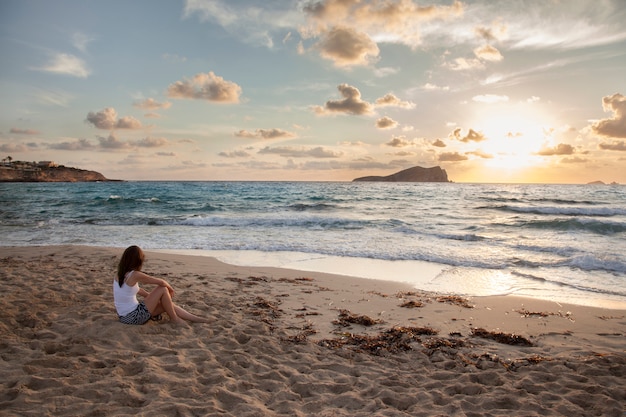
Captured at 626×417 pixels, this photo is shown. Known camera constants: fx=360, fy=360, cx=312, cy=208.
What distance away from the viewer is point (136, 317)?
550 cm

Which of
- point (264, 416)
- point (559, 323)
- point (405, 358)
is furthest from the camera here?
point (559, 323)

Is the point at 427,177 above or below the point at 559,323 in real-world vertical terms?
above

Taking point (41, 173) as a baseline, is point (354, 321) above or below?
below

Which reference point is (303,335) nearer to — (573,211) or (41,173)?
(573,211)

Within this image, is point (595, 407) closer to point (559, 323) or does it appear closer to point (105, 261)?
point (559, 323)

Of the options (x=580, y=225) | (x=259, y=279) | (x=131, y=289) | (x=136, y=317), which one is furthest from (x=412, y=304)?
(x=580, y=225)

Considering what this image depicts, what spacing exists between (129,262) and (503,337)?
5885 millimetres

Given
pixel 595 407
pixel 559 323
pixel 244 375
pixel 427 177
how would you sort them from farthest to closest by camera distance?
pixel 427 177 → pixel 559 323 → pixel 244 375 → pixel 595 407

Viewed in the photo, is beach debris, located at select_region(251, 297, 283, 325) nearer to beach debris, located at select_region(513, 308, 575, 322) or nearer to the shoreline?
the shoreline

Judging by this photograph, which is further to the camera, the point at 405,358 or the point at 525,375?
the point at 405,358

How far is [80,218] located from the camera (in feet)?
79.6

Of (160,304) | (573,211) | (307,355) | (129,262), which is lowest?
(307,355)

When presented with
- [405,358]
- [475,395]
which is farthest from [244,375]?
[475,395]

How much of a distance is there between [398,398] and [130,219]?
23780mm
